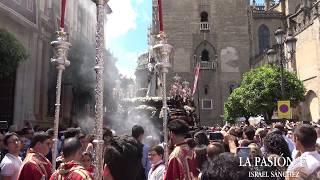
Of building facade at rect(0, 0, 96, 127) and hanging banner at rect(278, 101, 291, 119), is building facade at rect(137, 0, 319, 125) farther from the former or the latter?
hanging banner at rect(278, 101, 291, 119)

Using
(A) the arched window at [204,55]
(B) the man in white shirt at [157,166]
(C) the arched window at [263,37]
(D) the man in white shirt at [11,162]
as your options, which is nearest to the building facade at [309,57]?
(A) the arched window at [204,55]

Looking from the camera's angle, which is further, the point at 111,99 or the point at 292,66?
the point at 292,66

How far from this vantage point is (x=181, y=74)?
1522 inches

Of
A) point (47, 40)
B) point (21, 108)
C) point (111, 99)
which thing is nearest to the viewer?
point (21, 108)

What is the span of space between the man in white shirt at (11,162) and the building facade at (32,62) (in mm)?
10551

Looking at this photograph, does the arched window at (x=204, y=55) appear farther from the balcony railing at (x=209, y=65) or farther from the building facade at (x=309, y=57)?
the building facade at (x=309, y=57)

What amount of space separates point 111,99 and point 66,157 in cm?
2349

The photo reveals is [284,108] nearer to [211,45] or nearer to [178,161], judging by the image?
[178,161]

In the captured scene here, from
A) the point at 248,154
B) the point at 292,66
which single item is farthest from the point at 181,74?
the point at 248,154

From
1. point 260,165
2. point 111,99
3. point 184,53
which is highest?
point 184,53

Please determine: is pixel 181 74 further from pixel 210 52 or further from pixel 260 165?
pixel 260 165

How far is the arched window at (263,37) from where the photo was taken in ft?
148

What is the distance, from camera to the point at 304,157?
377 cm

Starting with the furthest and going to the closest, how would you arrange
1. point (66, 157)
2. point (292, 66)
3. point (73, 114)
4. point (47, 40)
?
1. point (292, 66)
2. point (73, 114)
3. point (47, 40)
4. point (66, 157)
